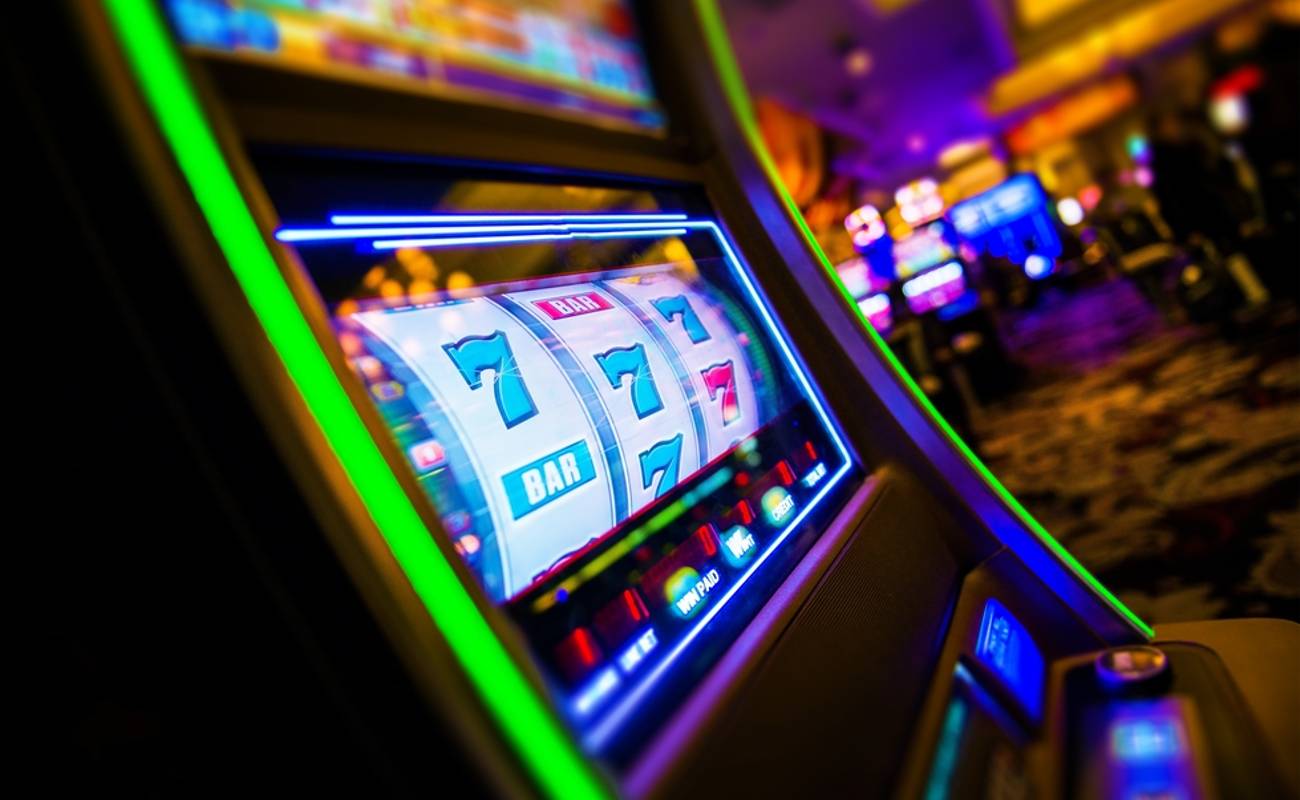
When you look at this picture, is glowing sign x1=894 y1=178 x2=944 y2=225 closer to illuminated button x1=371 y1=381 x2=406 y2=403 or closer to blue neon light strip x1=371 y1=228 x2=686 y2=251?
blue neon light strip x1=371 y1=228 x2=686 y2=251

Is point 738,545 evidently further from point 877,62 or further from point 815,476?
point 877,62

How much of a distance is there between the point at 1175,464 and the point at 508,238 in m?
2.70

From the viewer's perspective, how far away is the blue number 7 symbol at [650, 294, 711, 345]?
1.02 metres

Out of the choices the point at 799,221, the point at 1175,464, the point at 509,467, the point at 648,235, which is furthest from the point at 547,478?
the point at 1175,464

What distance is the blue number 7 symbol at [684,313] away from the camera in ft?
3.36

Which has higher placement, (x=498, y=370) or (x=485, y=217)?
(x=485, y=217)

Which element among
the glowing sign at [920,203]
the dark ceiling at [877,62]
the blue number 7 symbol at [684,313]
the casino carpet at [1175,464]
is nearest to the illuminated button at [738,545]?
the blue number 7 symbol at [684,313]

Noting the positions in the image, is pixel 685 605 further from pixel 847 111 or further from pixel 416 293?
pixel 847 111

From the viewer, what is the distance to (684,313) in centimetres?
105

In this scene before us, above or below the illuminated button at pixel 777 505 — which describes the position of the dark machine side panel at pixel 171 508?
above

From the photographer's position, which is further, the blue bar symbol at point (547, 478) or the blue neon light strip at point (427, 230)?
the blue bar symbol at point (547, 478)

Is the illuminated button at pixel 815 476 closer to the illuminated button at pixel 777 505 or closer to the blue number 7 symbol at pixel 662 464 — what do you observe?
the illuminated button at pixel 777 505

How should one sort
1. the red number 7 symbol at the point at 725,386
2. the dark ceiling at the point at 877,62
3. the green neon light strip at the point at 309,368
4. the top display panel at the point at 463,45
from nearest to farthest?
the green neon light strip at the point at 309,368
the top display panel at the point at 463,45
the red number 7 symbol at the point at 725,386
the dark ceiling at the point at 877,62

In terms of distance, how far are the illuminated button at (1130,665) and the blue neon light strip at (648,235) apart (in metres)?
0.36
